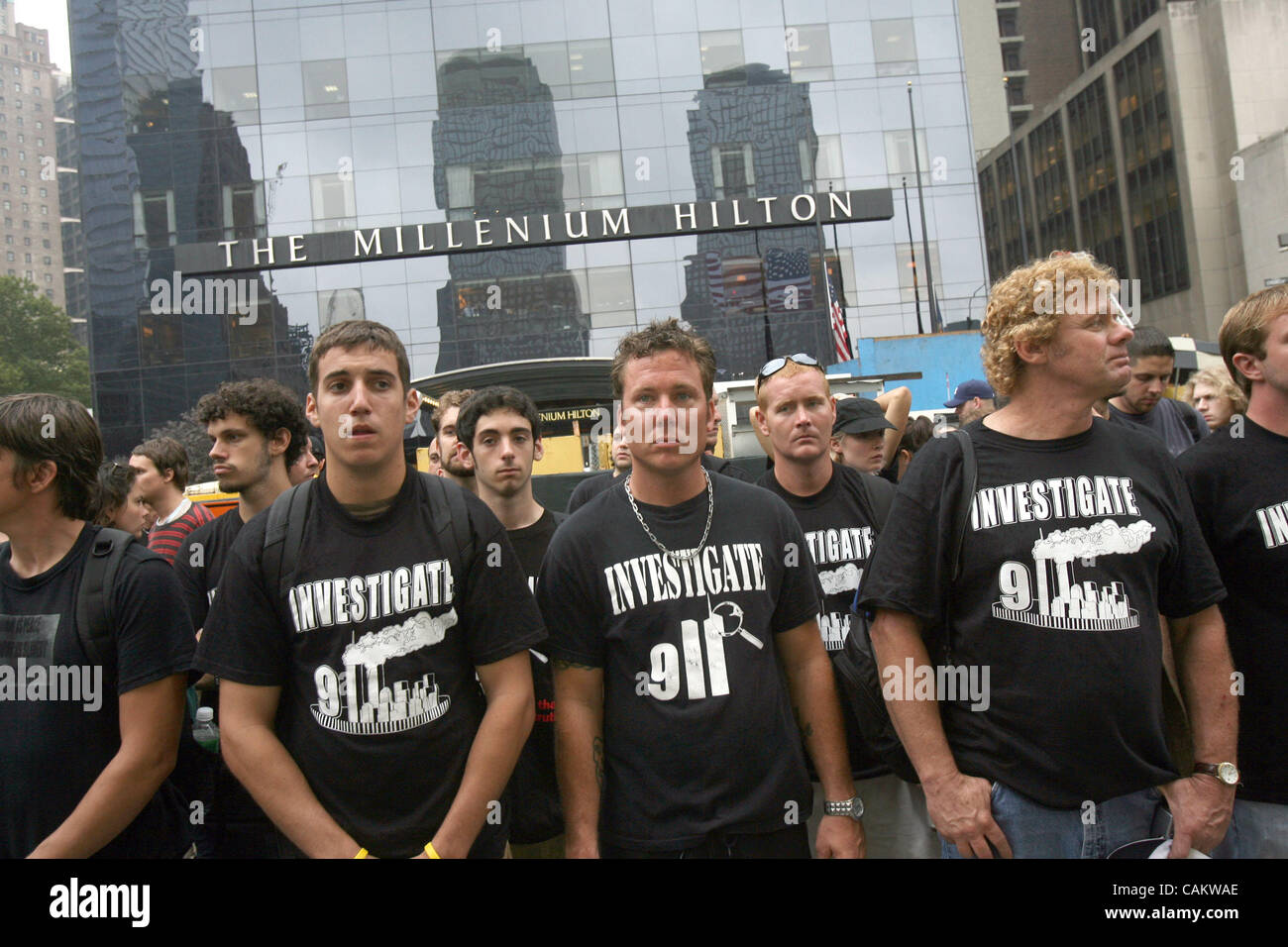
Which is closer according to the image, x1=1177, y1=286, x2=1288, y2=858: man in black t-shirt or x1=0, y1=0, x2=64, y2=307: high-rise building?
x1=1177, y1=286, x2=1288, y2=858: man in black t-shirt

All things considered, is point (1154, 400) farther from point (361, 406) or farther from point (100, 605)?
point (100, 605)

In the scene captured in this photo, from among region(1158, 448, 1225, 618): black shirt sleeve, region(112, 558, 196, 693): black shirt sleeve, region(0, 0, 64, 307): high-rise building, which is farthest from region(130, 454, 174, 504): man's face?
region(0, 0, 64, 307): high-rise building

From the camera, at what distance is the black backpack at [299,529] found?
9.14ft

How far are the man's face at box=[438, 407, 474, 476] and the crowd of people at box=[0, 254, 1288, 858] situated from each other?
1764 millimetres

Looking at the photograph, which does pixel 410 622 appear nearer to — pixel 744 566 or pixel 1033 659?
pixel 744 566

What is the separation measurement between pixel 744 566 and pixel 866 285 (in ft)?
93.6

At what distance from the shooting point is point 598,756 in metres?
2.97

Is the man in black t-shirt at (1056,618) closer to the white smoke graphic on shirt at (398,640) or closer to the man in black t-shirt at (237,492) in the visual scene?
the white smoke graphic on shirt at (398,640)

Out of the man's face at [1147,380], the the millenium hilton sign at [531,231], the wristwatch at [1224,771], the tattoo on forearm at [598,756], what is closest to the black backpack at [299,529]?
the tattoo on forearm at [598,756]

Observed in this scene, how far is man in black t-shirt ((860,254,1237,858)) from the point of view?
2.64m

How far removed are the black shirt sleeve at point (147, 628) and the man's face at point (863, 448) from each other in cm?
378

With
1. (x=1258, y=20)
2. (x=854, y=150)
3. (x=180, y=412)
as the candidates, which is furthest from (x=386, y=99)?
(x=1258, y=20)

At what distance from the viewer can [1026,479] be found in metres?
2.78

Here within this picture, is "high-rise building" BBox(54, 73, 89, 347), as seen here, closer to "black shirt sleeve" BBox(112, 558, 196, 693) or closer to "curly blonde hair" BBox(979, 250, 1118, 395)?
"black shirt sleeve" BBox(112, 558, 196, 693)
